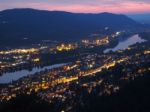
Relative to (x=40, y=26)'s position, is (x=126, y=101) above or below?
above

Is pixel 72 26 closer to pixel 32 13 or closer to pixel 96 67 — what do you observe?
pixel 32 13

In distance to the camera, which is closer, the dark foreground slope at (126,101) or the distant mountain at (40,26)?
the dark foreground slope at (126,101)

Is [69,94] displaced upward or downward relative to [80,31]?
upward

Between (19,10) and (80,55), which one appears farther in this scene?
(19,10)

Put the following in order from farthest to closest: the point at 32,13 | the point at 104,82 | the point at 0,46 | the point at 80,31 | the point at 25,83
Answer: the point at 32,13, the point at 80,31, the point at 0,46, the point at 25,83, the point at 104,82

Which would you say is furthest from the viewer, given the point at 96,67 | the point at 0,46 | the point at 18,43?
the point at 18,43

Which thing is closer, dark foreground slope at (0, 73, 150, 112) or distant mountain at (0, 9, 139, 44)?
dark foreground slope at (0, 73, 150, 112)

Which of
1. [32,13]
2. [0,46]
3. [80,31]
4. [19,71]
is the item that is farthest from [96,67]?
[32,13]

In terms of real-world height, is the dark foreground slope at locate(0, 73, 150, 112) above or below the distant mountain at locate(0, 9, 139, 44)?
above

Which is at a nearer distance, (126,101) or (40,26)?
(126,101)

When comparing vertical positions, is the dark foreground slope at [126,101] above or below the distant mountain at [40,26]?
above
